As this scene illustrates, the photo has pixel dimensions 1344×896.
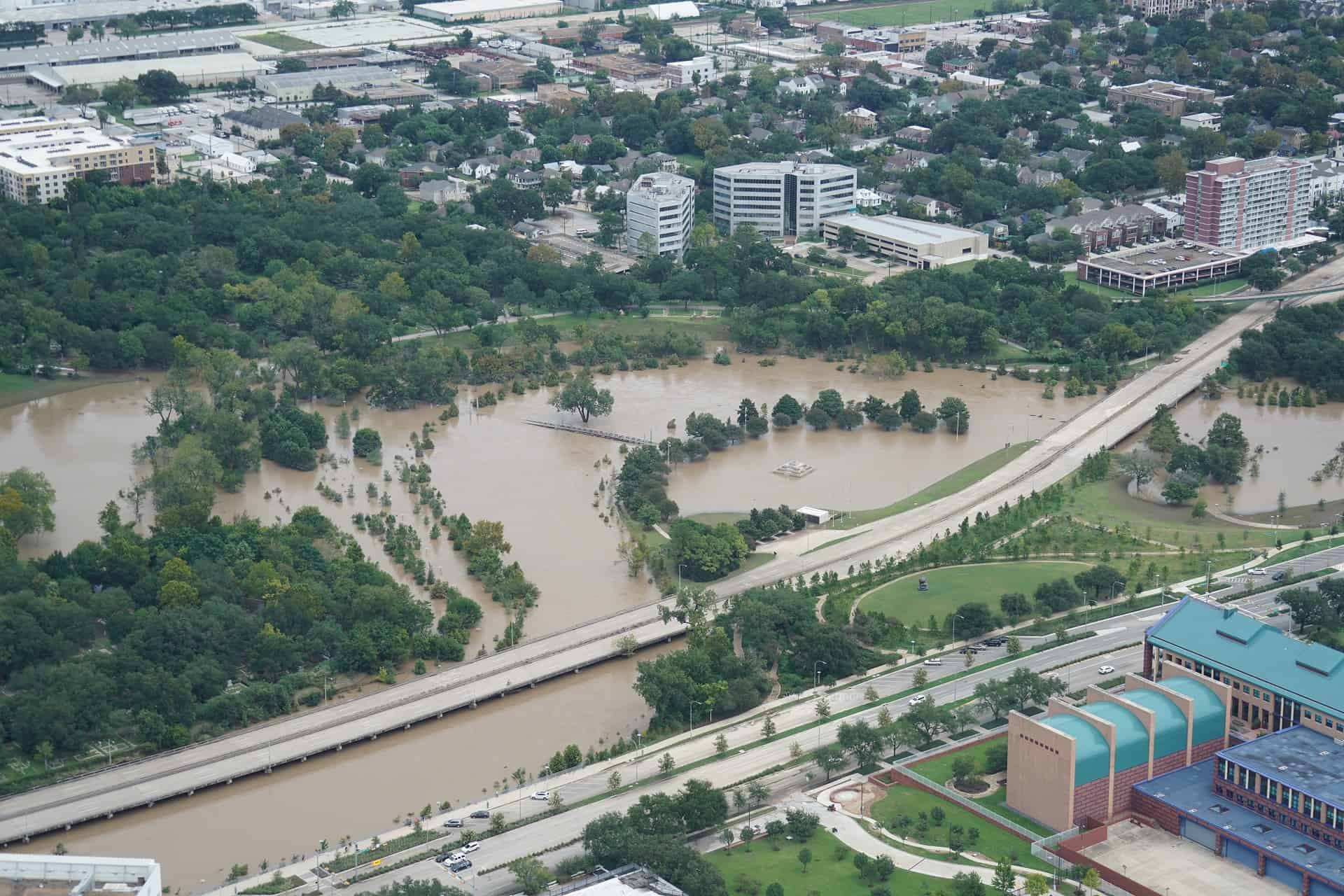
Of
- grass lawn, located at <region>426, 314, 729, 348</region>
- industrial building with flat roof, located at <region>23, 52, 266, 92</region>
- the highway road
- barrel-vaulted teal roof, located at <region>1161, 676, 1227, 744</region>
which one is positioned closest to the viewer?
the highway road

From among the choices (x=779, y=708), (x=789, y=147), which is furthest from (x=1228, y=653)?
(x=789, y=147)

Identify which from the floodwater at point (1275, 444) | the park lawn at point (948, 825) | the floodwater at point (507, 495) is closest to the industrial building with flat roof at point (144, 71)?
the floodwater at point (507, 495)

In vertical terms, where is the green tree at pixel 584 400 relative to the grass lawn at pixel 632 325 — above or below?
above

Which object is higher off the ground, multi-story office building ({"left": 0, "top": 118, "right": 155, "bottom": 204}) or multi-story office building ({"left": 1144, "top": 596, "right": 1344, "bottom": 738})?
multi-story office building ({"left": 0, "top": 118, "right": 155, "bottom": 204})

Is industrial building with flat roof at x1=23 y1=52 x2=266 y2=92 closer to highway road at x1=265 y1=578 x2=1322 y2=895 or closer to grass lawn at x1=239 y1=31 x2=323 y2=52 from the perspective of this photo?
grass lawn at x1=239 y1=31 x2=323 y2=52

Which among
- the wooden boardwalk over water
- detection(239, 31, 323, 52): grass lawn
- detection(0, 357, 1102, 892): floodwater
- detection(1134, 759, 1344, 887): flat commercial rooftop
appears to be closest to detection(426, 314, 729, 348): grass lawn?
detection(0, 357, 1102, 892): floodwater

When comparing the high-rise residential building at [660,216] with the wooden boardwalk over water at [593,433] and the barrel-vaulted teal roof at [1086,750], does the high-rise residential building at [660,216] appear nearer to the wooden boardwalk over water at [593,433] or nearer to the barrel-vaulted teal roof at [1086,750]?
the wooden boardwalk over water at [593,433]
